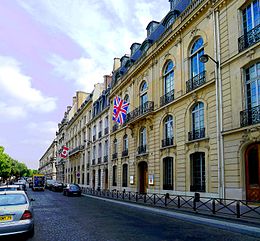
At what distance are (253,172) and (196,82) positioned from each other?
23.3 feet

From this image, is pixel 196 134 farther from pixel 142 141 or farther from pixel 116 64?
pixel 116 64

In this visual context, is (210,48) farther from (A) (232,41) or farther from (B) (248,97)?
(B) (248,97)

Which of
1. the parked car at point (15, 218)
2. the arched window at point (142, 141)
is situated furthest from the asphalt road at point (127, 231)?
the arched window at point (142, 141)

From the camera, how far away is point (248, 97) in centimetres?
1500

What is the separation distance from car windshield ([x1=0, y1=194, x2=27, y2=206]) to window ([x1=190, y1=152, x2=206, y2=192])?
38.5 ft

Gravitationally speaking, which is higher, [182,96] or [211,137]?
[182,96]

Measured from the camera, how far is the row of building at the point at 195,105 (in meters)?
14.8

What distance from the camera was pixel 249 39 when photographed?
49.3 feet

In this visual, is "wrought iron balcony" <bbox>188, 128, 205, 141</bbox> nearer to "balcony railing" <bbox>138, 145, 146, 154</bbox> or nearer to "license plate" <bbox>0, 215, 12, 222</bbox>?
"balcony railing" <bbox>138, 145, 146, 154</bbox>

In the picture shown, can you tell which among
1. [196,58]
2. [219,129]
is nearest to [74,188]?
[196,58]

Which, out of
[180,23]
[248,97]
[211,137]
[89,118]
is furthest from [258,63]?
[89,118]

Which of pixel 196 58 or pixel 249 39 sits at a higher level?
pixel 196 58

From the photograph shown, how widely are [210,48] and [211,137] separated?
17.7 ft

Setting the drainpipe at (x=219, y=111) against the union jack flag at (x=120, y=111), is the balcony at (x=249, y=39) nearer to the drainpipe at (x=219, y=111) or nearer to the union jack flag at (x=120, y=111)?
the drainpipe at (x=219, y=111)
